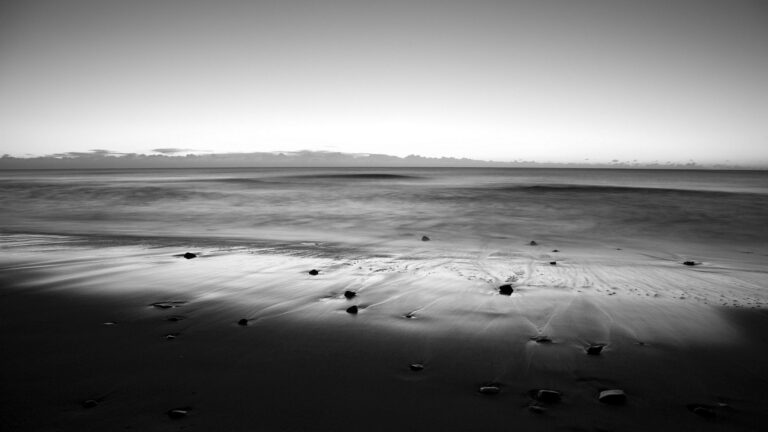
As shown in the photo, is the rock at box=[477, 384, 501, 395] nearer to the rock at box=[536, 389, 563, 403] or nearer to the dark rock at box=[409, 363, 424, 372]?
the rock at box=[536, 389, 563, 403]

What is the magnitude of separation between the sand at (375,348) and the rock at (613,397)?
0.17 feet

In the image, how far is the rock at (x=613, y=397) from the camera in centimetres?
285

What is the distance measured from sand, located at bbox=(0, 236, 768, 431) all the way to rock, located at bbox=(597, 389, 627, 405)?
2.0 inches

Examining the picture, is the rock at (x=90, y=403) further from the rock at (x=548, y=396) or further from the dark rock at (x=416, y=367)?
the rock at (x=548, y=396)

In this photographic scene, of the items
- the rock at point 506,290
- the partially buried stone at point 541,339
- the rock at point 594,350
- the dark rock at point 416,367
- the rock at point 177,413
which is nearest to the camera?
the rock at point 177,413

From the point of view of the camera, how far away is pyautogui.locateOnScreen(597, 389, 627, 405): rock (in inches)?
112

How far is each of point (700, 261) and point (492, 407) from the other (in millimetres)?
7872

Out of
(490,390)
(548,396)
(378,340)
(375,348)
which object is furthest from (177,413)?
(548,396)

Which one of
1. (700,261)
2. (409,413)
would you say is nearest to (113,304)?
(409,413)

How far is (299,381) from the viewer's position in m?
3.16

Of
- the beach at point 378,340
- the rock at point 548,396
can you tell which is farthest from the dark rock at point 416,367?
the rock at point 548,396

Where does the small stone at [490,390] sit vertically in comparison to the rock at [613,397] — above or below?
below

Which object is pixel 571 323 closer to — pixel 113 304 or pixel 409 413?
pixel 409 413

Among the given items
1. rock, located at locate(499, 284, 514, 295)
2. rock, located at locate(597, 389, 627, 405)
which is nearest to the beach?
rock, located at locate(597, 389, 627, 405)
